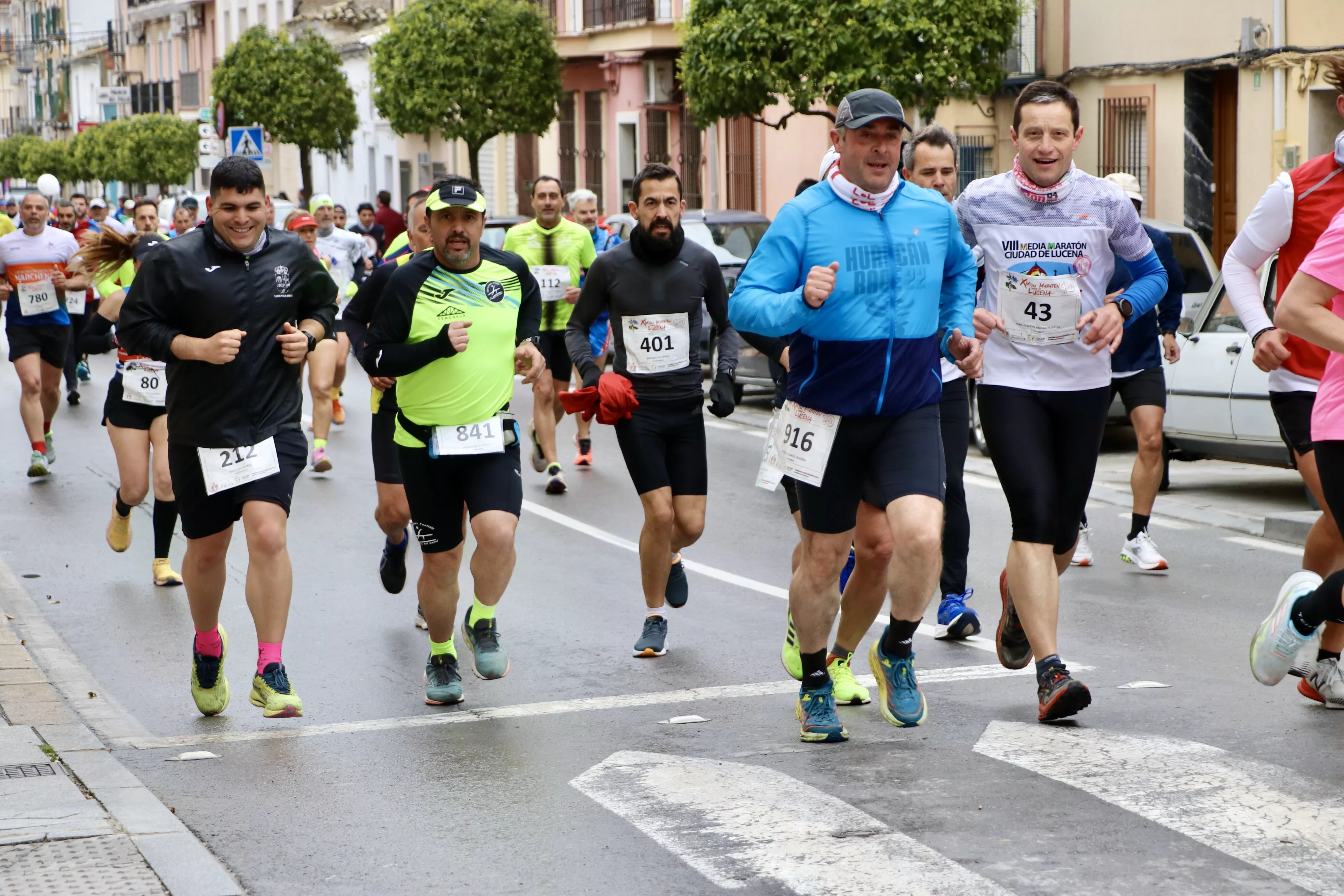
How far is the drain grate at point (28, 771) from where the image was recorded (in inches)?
235

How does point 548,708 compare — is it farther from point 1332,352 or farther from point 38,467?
point 38,467

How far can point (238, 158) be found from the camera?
22.8 feet

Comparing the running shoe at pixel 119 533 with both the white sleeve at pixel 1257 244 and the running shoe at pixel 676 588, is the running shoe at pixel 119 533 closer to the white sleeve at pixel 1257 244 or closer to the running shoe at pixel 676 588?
the running shoe at pixel 676 588

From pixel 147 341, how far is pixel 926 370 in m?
2.67

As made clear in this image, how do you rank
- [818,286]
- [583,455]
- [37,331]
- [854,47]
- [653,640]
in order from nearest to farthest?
[818,286] < [653,640] < [37,331] < [583,455] < [854,47]

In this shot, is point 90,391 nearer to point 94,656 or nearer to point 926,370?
point 94,656

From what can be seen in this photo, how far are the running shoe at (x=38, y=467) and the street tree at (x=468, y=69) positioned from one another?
86.4 ft

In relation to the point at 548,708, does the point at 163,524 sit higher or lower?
higher

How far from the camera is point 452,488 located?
7242 mm

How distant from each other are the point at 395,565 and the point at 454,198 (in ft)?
9.43

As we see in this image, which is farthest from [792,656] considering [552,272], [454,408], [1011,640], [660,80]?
[660,80]

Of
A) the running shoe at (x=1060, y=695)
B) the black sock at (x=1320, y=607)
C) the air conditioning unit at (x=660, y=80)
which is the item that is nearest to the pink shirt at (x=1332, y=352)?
the black sock at (x=1320, y=607)

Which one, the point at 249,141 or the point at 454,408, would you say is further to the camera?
the point at 249,141

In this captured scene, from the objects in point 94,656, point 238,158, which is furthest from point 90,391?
point 238,158
